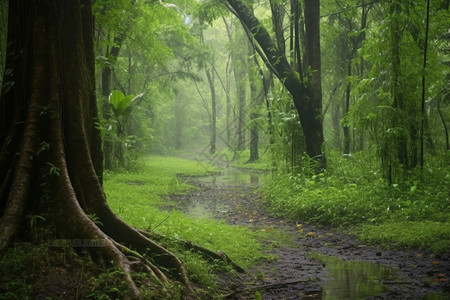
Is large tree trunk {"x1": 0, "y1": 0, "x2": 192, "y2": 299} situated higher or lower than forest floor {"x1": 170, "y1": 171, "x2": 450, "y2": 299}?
higher

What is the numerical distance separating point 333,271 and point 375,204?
2.97 m

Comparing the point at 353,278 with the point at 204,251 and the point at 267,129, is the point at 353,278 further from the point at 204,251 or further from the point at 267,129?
the point at 267,129

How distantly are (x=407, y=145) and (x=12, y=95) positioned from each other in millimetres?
7455

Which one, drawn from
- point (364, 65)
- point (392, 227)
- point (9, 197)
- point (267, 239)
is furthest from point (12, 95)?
point (364, 65)

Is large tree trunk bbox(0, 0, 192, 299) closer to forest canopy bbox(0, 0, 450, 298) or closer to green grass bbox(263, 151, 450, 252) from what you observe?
forest canopy bbox(0, 0, 450, 298)

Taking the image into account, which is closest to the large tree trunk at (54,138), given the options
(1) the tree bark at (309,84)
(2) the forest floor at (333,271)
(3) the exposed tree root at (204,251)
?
(3) the exposed tree root at (204,251)

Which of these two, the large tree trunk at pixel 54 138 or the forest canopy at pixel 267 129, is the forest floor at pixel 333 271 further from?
the large tree trunk at pixel 54 138

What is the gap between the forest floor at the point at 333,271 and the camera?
447 cm

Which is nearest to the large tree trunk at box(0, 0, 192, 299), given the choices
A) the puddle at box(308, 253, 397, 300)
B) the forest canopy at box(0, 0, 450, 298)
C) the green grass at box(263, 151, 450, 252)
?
the forest canopy at box(0, 0, 450, 298)

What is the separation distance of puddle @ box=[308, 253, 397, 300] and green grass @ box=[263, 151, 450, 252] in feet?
3.65

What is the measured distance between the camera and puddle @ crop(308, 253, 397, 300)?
14.7ft

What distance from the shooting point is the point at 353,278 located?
5.07 meters

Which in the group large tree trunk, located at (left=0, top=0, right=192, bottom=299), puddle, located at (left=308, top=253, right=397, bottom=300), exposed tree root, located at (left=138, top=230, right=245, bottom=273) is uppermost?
large tree trunk, located at (left=0, top=0, right=192, bottom=299)

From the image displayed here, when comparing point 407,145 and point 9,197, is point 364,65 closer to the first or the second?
point 407,145
